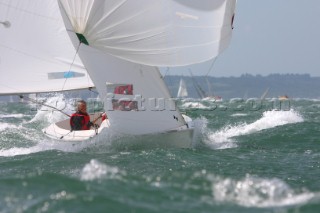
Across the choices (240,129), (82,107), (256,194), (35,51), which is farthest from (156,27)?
(240,129)

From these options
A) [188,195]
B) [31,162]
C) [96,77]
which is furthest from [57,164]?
[188,195]

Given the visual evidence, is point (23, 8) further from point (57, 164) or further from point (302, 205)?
point (302, 205)

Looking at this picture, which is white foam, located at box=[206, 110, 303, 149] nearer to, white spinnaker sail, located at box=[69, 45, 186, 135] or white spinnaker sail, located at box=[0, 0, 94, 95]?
white spinnaker sail, located at box=[69, 45, 186, 135]

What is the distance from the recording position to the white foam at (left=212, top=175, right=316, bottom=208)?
772cm

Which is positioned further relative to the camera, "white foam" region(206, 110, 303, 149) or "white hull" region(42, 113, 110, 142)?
"white foam" region(206, 110, 303, 149)

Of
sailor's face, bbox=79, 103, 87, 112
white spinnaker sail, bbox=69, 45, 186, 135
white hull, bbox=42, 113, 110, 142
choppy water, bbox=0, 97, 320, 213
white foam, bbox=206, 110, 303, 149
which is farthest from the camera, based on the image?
white foam, bbox=206, 110, 303, 149

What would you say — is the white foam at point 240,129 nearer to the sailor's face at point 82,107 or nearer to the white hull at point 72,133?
the white hull at point 72,133

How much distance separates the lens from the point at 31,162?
12.4 meters

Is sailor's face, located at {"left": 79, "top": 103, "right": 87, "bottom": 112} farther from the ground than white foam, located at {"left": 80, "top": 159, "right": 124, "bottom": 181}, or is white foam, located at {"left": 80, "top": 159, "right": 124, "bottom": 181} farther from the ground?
sailor's face, located at {"left": 79, "top": 103, "right": 87, "bottom": 112}

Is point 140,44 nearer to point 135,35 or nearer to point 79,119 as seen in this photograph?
point 135,35

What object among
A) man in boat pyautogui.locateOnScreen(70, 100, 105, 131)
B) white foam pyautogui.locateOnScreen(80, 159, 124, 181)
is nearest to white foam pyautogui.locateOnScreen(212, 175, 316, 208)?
white foam pyautogui.locateOnScreen(80, 159, 124, 181)

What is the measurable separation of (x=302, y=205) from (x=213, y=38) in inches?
233

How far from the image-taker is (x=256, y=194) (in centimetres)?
805

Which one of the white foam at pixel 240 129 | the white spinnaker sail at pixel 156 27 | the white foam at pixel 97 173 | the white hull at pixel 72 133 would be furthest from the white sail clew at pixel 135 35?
the white foam at pixel 97 173
